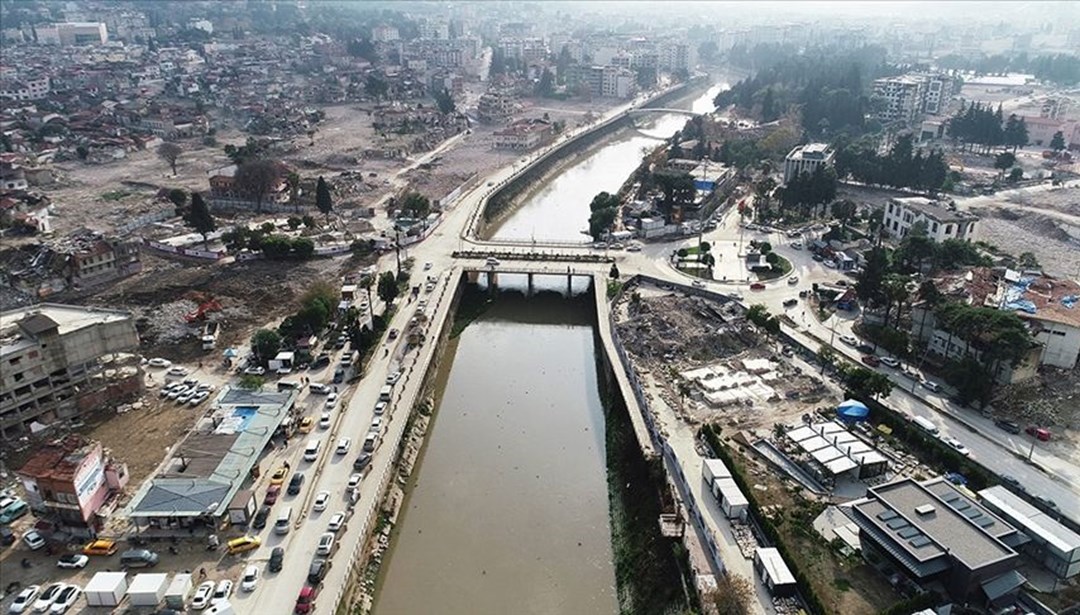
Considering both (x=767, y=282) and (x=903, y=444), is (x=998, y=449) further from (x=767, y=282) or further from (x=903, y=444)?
(x=767, y=282)

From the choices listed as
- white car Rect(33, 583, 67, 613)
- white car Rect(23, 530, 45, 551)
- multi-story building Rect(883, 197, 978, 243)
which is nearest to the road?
white car Rect(33, 583, 67, 613)

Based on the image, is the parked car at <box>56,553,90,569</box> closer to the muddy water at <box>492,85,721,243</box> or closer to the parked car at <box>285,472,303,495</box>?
the parked car at <box>285,472,303,495</box>

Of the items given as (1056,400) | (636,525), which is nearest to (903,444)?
(1056,400)

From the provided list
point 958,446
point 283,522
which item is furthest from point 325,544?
point 958,446

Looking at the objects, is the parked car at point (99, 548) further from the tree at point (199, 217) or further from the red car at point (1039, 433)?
the red car at point (1039, 433)

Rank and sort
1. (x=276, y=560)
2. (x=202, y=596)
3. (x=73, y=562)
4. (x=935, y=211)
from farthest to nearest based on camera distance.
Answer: (x=935, y=211), (x=73, y=562), (x=276, y=560), (x=202, y=596)

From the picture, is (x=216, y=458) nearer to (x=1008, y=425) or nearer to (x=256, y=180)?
(x=1008, y=425)

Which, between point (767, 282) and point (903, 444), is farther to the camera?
point (767, 282)
